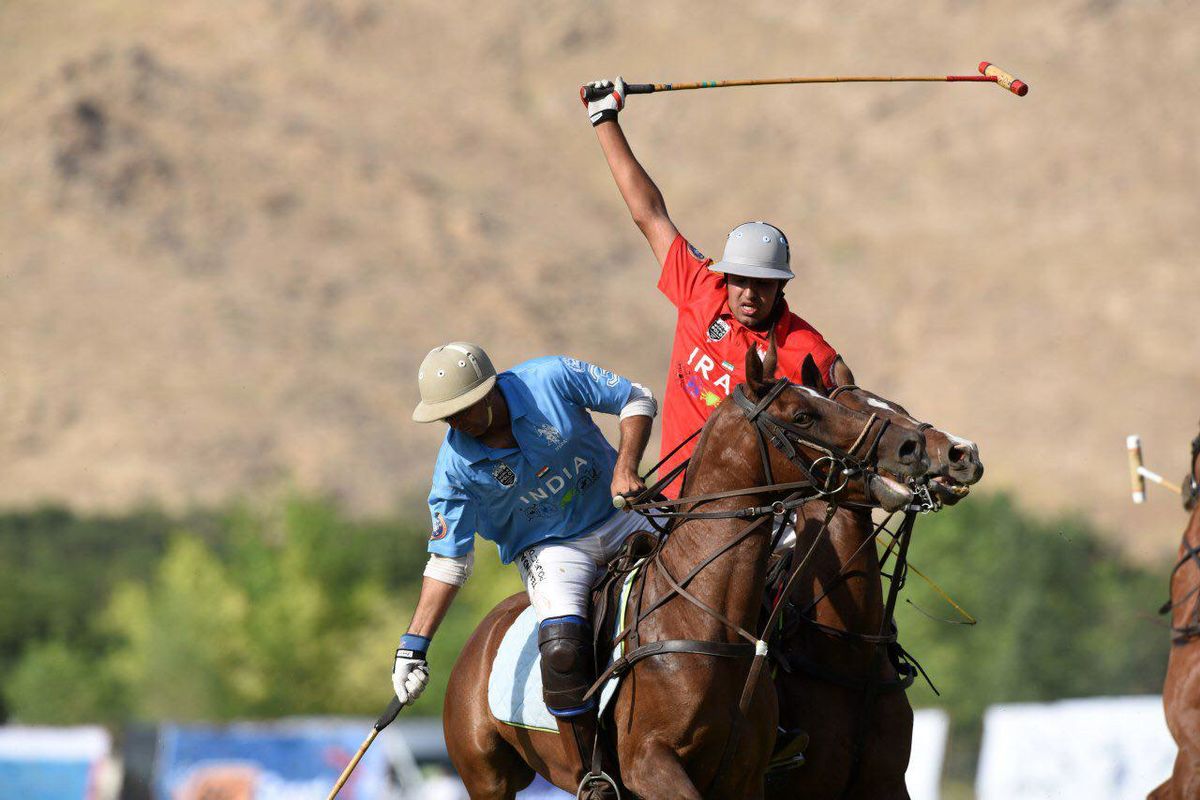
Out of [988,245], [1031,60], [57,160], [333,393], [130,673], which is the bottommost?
[130,673]

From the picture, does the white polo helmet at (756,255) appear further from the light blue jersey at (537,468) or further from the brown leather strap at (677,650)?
the brown leather strap at (677,650)

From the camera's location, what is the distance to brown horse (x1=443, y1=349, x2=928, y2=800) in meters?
6.23

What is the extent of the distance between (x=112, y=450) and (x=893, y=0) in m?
69.6

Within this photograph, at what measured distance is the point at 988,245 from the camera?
295 feet

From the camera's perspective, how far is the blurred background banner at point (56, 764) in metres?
16.5

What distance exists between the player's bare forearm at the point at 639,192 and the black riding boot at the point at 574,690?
7.44 ft

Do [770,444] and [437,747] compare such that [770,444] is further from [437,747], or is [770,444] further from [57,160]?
[57,160]

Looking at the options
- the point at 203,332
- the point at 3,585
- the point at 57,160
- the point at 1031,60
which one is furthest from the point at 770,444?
the point at 1031,60

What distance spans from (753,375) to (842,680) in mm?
1653

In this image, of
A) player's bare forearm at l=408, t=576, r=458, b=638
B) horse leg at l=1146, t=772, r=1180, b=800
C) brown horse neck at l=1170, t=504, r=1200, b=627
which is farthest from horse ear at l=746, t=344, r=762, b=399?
horse leg at l=1146, t=772, r=1180, b=800

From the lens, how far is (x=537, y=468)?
24.4 ft

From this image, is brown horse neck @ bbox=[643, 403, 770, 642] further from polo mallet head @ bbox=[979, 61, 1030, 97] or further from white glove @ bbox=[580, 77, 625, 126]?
polo mallet head @ bbox=[979, 61, 1030, 97]


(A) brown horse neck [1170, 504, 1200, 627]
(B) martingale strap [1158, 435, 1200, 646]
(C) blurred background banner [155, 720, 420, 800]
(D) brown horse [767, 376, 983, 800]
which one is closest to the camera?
(D) brown horse [767, 376, 983, 800]

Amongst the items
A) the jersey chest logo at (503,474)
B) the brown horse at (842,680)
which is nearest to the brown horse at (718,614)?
the brown horse at (842,680)
